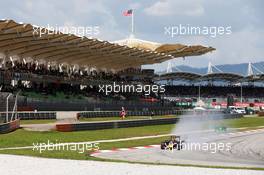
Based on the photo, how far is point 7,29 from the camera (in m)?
44.3

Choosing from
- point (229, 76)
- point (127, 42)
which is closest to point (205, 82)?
point (229, 76)

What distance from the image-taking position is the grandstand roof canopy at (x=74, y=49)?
46.7 meters

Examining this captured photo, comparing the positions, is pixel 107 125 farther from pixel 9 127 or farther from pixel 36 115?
pixel 9 127

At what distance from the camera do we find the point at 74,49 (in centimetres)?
6100

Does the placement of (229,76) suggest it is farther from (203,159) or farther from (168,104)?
(203,159)

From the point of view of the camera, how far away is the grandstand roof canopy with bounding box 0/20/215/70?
4672 centimetres

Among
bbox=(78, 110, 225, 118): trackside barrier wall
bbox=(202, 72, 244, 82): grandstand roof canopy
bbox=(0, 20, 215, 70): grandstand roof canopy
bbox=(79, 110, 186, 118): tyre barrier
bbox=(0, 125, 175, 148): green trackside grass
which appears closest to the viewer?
bbox=(0, 125, 175, 148): green trackside grass

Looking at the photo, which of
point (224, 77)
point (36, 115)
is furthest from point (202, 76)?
point (36, 115)

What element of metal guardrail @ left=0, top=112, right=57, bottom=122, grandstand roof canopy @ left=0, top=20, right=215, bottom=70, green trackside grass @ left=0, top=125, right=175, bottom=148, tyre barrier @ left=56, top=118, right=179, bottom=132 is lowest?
green trackside grass @ left=0, top=125, right=175, bottom=148

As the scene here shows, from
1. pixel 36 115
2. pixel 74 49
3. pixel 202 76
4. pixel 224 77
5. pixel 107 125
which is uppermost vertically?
pixel 202 76

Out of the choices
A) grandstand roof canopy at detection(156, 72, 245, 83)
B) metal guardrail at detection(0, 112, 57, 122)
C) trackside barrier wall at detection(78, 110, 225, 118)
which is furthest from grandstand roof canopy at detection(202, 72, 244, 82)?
metal guardrail at detection(0, 112, 57, 122)

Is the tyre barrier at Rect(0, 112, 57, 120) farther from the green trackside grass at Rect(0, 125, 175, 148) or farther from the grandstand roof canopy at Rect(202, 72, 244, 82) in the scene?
the grandstand roof canopy at Rect(202, 72, 244, 82)

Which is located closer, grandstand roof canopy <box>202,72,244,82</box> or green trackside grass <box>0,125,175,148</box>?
green trackside grass <box>0,125,175,148</box>

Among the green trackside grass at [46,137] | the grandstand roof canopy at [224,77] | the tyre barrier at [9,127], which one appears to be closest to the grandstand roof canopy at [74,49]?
the tyre barrier at [9,127]
